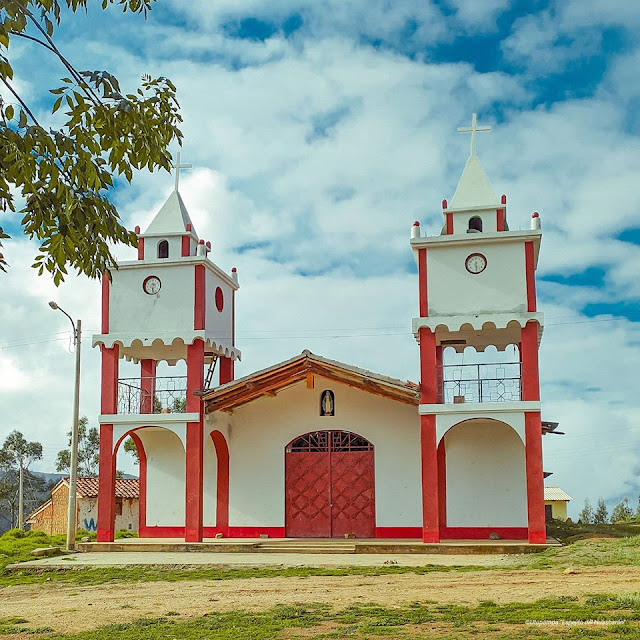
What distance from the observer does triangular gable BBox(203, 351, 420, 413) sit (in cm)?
2042

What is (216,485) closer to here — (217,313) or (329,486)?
(329,486)

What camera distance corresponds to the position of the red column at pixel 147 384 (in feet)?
74.8

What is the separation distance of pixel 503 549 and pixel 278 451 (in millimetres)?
6833

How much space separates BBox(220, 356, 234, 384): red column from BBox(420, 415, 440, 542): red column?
273 inches

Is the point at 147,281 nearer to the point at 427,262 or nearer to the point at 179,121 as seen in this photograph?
the point at 427,262

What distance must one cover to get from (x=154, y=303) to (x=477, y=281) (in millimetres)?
8132

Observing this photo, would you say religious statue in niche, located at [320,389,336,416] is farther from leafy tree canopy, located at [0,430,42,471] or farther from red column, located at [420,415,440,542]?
leafy tree canopy, located at [0,430,42,471]

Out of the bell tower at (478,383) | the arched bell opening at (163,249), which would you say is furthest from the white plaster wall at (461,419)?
the arched bell opening at (163,249)

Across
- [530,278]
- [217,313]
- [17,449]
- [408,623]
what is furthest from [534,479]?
[17,449]

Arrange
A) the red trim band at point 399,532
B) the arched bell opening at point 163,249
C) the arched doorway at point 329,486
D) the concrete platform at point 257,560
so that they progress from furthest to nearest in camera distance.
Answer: the arched bell opening at point 163,249 < the arched doorway at point 329,486 < the red trim band at point 399,532 < the concrete platform at point 257,560

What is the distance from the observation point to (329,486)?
2209 centimetres

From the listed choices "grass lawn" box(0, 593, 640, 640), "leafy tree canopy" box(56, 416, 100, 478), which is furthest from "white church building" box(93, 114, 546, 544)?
"leafy tree canopy" box(56, 416, 100, 478)

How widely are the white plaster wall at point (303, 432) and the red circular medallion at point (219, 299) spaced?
9.08 ft

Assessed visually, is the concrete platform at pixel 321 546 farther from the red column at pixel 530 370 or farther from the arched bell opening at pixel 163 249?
the arched bell opening at pixel 163 249
